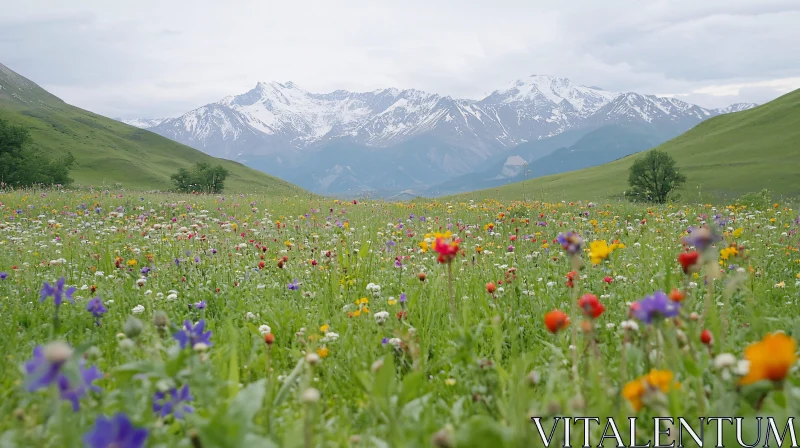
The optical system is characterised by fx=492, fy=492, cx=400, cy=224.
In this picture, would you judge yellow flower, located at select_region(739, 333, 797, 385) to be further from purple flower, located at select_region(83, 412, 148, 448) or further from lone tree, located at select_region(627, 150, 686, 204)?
lone tree, located at select_region(627, 150, 686, 204)

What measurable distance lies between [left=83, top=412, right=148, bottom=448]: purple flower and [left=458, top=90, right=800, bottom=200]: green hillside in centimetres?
4726

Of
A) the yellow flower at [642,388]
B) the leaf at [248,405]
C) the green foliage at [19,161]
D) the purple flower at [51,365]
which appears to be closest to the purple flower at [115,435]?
the purple flower at [51,365]

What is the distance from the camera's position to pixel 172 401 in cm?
178

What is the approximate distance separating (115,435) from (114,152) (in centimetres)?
11063

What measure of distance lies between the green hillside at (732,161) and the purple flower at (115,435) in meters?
47.3

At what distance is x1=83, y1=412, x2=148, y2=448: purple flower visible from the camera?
1.10 m

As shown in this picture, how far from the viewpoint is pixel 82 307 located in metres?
4.11

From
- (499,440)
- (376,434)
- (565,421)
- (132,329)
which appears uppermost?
(132,329)

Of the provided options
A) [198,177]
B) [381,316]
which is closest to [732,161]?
[198,177]

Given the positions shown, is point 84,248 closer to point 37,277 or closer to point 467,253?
point 37,277

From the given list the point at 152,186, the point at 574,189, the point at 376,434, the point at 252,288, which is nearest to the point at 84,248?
the point at 252,288

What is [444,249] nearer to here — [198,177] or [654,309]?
[654,309]

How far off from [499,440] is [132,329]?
4.36ft

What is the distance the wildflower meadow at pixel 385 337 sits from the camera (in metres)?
1.57
